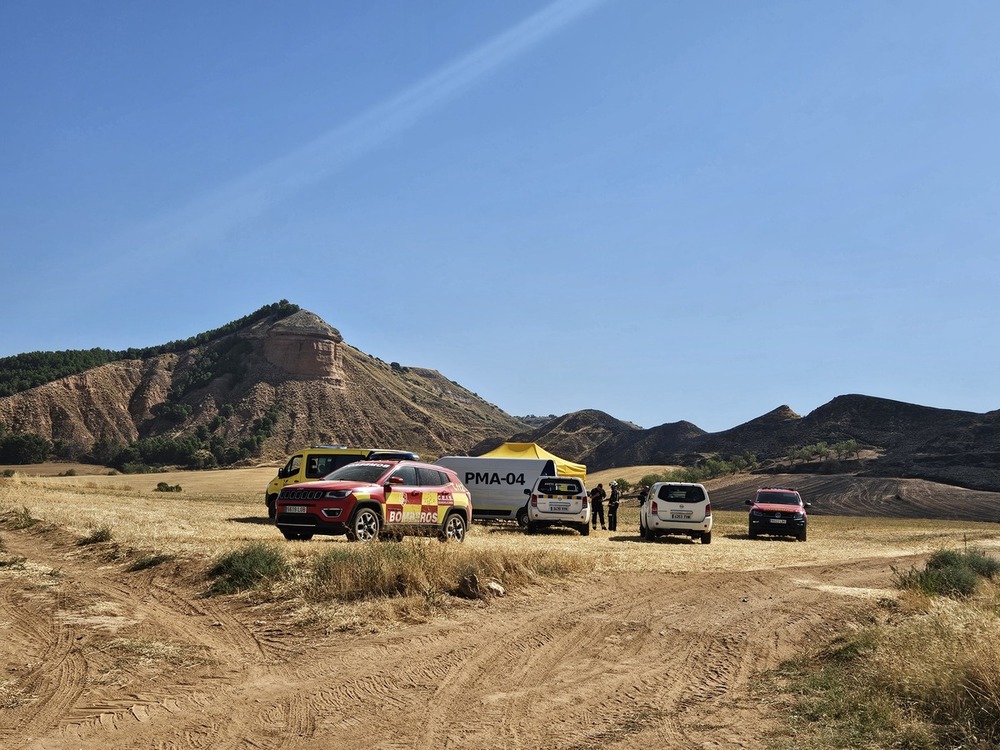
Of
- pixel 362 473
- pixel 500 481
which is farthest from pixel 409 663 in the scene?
pixel 500 481

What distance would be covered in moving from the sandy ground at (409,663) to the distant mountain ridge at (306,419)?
6399cm

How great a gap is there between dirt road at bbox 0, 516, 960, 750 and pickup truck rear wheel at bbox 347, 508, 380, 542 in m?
3.77

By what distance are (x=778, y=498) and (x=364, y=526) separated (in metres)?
17.3

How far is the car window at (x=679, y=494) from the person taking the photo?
75.0 ft

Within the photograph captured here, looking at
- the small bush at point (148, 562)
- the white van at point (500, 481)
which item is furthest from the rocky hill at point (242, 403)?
the small bush at point (148, 562)

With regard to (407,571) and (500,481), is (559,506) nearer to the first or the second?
(500,481)

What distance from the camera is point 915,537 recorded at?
27.3 m

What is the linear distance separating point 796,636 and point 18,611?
8670 millimetres

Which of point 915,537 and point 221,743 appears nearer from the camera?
point 221,743

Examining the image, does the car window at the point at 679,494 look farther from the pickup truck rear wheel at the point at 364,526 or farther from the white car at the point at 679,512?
the pickup truck rear wheel at the point at 364,526

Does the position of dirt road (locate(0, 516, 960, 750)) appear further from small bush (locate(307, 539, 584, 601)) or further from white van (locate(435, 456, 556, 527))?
white van (locate(435, 456, 556, 527))

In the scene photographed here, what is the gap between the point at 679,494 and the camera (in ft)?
75.7

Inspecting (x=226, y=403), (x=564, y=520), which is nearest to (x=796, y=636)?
(x=564, y=520)

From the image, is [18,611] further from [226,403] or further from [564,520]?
[226,403]
